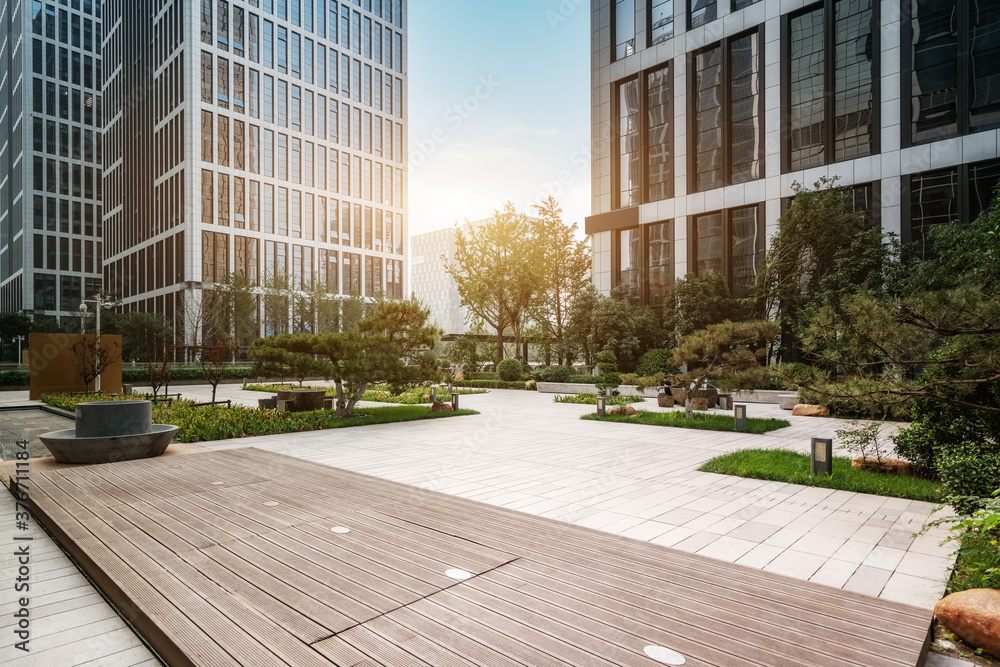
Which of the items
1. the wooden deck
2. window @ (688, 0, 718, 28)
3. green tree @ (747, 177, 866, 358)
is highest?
window @ (688, 0, 718, 28)

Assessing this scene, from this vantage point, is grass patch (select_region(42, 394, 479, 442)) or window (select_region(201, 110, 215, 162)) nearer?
grass patch (select_region(42, 394, 479, 442))

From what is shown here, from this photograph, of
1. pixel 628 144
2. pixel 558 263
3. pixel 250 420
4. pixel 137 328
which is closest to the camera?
pixel 250 420

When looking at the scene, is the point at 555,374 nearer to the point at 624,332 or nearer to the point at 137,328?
the point at 624,332

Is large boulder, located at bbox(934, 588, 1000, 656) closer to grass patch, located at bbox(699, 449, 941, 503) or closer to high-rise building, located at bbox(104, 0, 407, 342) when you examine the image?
grass patch, located at bbox(699, 449, 941, 503)

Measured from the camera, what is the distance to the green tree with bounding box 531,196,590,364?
36.1 metres

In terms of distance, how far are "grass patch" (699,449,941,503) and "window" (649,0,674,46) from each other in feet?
88.3

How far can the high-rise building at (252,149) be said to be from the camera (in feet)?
156

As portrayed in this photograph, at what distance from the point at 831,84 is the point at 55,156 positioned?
86.0 m

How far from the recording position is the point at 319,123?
186 feet

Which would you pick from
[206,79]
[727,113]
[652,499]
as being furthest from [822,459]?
[206,79]

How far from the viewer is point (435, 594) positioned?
3443mm

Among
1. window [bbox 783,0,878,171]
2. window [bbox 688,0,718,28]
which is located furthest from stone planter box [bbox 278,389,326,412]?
window [bbox 688,0,718,28]

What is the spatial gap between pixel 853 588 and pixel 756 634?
4.57ft

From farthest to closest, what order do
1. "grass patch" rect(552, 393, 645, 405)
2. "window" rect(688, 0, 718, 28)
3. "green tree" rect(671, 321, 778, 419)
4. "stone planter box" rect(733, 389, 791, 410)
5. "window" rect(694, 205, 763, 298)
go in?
"window" rect(688, 0, 718, 28)
"window" rect(694, 205, 763, 298)
"stone planter box" rect(733, 389, 791, 410)
"grass patch" rect(552, 393, 645, 405)
"green tree" rect(671, 321, 778, 419)
